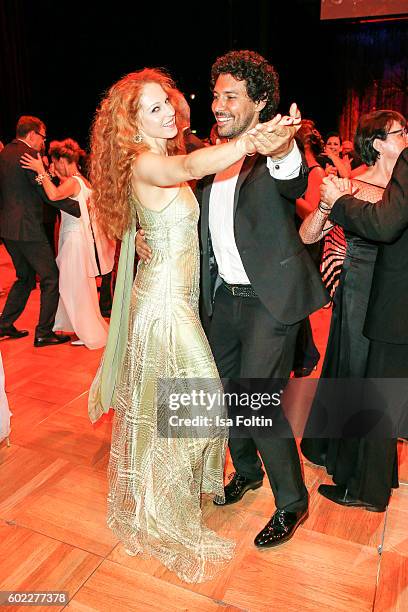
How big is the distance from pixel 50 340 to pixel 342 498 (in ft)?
9.03

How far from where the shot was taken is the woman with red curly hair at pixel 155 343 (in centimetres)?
178

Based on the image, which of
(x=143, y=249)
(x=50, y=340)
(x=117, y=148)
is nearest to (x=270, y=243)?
(x=143, y=249)

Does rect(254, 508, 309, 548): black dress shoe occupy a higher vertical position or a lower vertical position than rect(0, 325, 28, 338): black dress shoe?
higher

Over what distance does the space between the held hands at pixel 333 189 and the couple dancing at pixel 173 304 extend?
0.62ft

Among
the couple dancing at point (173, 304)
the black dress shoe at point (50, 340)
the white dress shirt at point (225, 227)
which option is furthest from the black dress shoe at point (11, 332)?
the white dress shirt at point (225, 227)

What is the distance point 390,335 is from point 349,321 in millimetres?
294

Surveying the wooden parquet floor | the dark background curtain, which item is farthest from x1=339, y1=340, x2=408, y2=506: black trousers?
the dark background curtain

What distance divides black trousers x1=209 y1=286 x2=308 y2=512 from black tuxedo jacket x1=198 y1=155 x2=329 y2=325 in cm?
9

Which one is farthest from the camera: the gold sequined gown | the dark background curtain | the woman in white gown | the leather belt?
the dark background curtain

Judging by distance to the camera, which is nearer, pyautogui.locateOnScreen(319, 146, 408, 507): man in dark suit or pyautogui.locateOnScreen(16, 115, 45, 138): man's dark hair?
pyautogui.locateOnScreen(319, 146, 408, 507): man in dark suit

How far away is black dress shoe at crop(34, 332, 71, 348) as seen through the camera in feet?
13.9

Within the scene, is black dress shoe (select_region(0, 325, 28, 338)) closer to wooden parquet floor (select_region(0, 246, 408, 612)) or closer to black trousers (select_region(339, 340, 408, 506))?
wooden parquet floor (select_region(0, 246, 408, 612))

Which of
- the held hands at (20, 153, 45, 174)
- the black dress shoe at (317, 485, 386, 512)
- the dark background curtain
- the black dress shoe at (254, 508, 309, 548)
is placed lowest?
the black dress shoe at (317, 485, 386, 512)

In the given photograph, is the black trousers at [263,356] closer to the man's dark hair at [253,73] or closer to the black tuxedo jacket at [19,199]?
the man's dark hair at [253,73]
